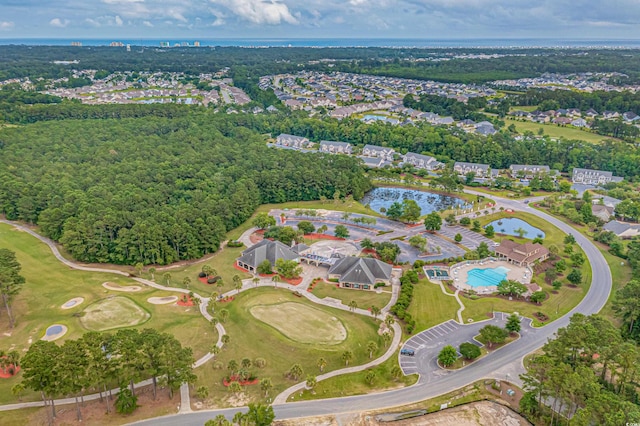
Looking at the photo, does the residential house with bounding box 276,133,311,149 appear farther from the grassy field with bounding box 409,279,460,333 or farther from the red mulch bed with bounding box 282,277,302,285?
the grassy field with bounding box 409,279,460,333

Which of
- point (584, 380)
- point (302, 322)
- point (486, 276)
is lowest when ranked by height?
point (302, 322)

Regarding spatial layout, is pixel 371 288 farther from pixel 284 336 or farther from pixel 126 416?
pixel 126 416

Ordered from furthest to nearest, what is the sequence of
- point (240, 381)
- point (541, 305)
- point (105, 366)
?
1. point (541, 305)
2. point (240, 381)
3. point (105, 366)

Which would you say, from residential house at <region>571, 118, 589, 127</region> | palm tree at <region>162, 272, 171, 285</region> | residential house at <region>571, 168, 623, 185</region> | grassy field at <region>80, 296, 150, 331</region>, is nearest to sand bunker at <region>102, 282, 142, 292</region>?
grassy field at <region>80, 296, 150, 331</region>

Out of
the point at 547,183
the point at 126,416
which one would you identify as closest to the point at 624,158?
the point at 547,183

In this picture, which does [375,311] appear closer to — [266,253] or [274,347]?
[274,347]

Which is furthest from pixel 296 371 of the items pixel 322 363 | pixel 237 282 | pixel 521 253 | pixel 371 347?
pixel 521 253
